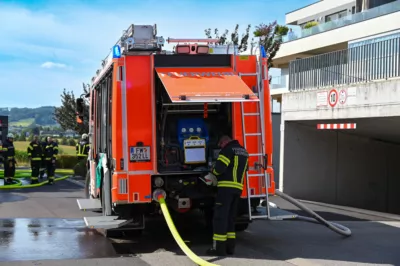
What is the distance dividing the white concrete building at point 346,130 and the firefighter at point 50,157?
769 centimetres

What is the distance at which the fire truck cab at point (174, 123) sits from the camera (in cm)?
730

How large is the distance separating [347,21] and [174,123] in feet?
81.0

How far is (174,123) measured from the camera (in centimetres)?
819

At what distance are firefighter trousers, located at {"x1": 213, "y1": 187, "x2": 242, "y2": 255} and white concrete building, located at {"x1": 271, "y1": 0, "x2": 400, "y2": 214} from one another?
6.82m

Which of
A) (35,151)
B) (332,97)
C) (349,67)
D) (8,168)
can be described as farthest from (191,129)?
(35,151)

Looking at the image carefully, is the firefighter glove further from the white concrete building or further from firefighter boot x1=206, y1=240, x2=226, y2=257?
the white concrete building

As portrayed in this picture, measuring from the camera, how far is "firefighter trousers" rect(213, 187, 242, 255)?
693 centimetres

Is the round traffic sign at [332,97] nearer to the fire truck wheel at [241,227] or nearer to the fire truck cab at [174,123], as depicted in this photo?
the fire truck wheel at [241,227]

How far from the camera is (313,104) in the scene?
14.9 meters

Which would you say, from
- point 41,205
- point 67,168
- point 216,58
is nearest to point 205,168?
point 216,58

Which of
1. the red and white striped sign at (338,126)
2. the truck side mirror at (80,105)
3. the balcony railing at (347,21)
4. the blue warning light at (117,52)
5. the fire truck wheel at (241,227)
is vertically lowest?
the fire truck wheel at (241,227)

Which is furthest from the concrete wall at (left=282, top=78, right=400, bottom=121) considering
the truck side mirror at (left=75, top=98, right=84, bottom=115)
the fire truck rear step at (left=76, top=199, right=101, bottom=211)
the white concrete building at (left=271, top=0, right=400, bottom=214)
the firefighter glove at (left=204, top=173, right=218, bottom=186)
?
the fire truck rear step at (left=76, top=199, right=101, bottom=211)

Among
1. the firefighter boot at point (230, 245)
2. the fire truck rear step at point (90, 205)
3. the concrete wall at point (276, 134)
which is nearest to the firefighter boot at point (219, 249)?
the firefighter boot at point (230, 245)

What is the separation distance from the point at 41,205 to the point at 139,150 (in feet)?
19.4
